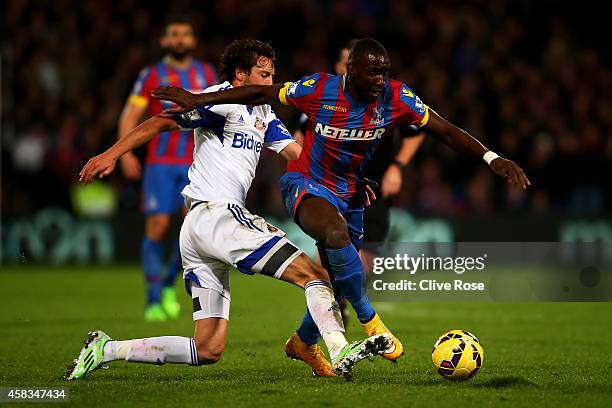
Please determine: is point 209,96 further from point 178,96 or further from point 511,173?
point 511,173

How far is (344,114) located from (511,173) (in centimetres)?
99

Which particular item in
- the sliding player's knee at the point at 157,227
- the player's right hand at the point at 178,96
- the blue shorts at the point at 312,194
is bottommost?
the blue shorts at the point at 312,194

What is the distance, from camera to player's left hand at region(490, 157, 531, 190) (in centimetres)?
588

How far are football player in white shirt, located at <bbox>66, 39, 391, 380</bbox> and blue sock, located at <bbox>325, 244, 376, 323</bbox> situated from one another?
97 millimetres

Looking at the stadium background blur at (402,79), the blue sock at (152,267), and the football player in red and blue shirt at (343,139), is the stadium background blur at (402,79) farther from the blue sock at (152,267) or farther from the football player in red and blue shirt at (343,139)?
the football player in red and blue shirt at (343,139)

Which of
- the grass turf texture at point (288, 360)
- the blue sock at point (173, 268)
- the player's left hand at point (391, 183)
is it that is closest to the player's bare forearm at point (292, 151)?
the grass turf texture at point (288, 360)

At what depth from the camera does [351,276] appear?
19.6 feet

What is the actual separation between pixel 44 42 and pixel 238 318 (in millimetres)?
10067

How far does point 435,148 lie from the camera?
16.8 m

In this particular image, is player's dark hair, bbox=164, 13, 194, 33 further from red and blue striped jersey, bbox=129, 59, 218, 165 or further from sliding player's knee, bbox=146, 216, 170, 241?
sliding player's knee, bbox=146, 216, 170, 241

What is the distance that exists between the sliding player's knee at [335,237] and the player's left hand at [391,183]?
240 cm

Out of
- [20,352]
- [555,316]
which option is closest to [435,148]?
[555,316]

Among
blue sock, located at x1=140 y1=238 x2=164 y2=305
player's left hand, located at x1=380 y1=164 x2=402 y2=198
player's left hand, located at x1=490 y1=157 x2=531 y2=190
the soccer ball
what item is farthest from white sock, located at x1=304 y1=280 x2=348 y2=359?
blue sock, located at x1=140 y1=238 x2=164 y2=305

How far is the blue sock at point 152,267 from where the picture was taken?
986cm
